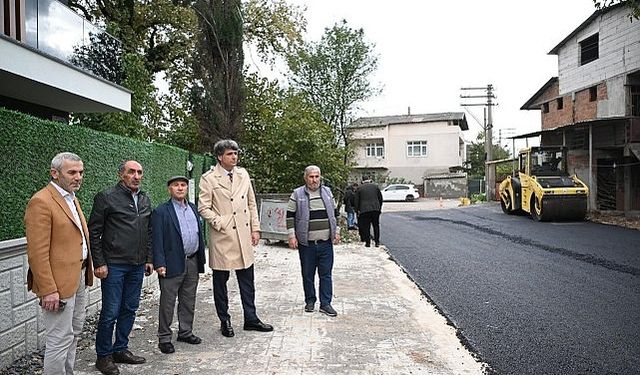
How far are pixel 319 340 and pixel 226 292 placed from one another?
106 centimetres

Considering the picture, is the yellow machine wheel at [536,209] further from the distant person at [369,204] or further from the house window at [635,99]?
the distant person at [369,204]

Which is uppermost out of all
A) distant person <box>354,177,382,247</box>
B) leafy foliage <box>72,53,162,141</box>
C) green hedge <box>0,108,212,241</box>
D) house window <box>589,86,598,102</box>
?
house window <box>589,86,598,102</box>

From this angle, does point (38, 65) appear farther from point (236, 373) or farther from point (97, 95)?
point (236, 373)

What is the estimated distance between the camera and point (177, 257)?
18.2 feet

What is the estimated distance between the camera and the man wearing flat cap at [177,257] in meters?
5.39

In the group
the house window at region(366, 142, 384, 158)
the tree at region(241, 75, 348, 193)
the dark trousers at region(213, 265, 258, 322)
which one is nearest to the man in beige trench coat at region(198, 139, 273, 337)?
the dark trousers at region(213, 265, 258, 322)

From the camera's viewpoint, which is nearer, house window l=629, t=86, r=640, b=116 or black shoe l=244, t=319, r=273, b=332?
black shoe l=244, t=319, r=273, b=332

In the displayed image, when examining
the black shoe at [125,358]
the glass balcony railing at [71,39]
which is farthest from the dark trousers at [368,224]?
the black shoe at [125,358]

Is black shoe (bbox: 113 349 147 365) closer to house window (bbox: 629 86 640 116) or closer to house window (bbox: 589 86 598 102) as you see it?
house window (bbox: 629 86 640 116)

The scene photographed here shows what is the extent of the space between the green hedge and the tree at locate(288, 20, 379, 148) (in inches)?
1025

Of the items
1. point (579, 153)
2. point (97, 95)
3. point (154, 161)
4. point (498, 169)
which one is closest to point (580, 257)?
point (154, 161)

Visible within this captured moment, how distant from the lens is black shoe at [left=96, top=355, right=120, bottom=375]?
190 inches

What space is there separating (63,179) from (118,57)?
9980 millimetres

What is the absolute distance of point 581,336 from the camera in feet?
19.6
